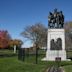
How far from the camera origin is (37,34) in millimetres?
87688

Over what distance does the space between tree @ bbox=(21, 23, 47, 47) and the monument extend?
151 feet

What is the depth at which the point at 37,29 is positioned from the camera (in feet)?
288

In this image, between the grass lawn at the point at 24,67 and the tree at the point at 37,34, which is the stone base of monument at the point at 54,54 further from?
the tree at the point at 37,34

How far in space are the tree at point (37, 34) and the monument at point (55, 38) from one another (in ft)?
151

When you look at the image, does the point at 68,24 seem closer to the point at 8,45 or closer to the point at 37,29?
the point at 37,29

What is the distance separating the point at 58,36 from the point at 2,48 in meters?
63.9

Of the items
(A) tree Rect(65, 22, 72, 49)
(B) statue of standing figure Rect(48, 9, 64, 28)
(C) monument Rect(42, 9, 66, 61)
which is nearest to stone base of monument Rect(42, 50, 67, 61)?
(C) monument Rect(42, 9, 66, 61)

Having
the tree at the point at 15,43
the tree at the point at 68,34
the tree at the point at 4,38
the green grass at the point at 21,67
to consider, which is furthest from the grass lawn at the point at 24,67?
the tree at the point at 15,43

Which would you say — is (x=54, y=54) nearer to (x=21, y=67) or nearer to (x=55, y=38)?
(x=55, y=38)

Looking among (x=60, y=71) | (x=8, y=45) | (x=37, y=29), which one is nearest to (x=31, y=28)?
(x=37, y=29)

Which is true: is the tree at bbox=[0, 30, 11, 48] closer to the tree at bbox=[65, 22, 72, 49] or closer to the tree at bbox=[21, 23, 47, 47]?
the tree at bbox=[21, 23, 47, 47]

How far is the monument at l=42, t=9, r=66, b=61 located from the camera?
35.0 m

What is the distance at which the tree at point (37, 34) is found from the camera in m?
83.9

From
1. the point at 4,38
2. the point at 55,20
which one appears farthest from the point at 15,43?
the point at 55,20
